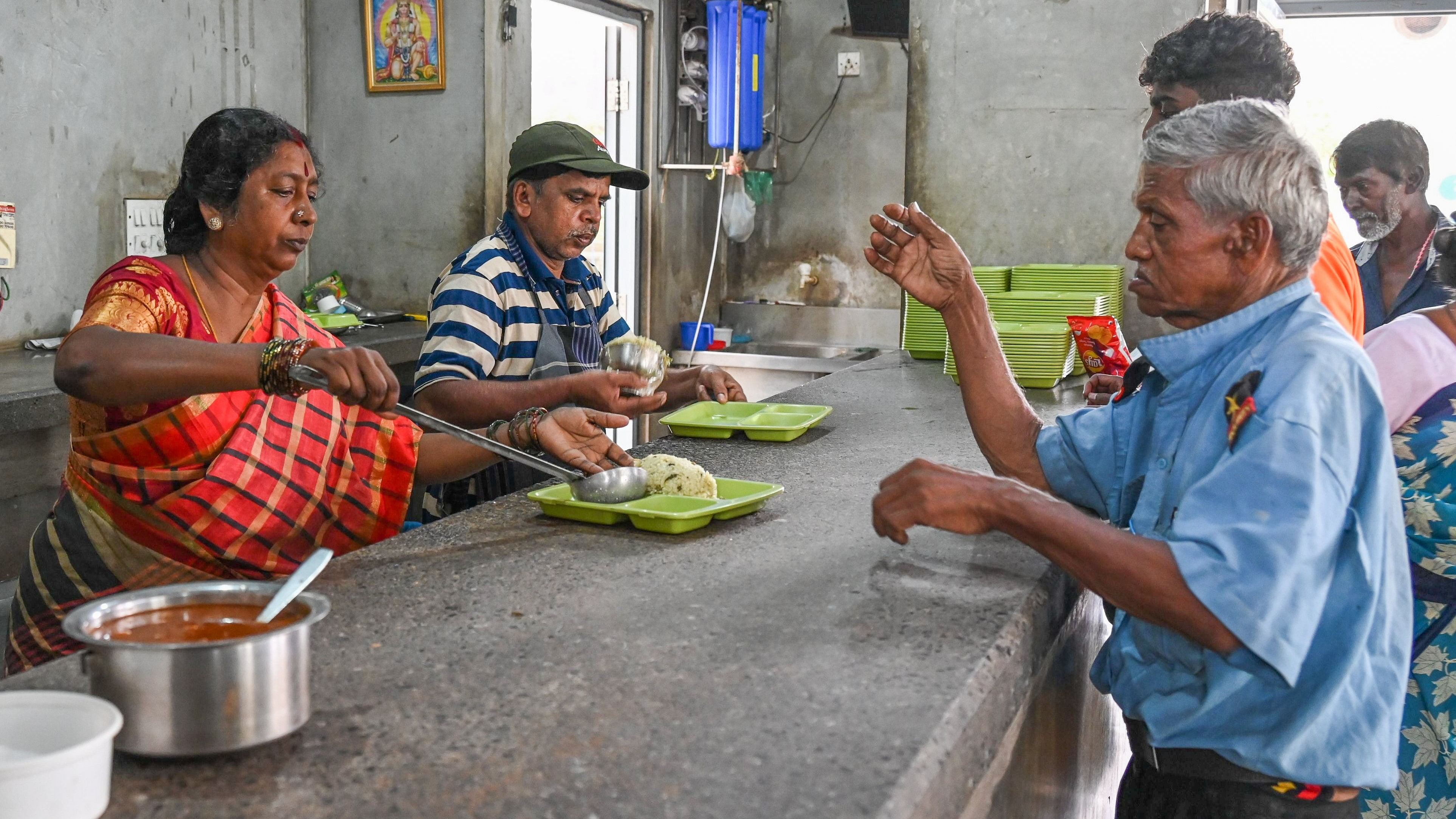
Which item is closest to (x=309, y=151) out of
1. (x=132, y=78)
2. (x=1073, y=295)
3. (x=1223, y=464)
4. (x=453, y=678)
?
(x=453, y=678)

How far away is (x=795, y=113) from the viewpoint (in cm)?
649

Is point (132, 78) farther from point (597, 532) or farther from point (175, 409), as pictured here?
point (597, 532)

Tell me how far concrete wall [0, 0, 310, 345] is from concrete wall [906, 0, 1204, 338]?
8.69ft

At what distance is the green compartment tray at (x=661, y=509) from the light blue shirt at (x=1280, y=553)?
2.09 feet

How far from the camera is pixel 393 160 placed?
15.8 feet

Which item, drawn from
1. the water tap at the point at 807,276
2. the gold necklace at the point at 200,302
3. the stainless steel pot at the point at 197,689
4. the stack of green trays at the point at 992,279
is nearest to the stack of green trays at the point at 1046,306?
the stack of green trays at the point at 992,279

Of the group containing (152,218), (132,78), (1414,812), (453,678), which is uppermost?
(132,78)

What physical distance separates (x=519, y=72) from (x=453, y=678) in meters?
3.94

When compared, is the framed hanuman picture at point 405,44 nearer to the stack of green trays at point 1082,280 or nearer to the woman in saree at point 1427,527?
the stack of green trays at point 1082,280

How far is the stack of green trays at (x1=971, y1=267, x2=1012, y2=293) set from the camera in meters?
4.22

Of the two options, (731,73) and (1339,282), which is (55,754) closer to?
(1339,282)

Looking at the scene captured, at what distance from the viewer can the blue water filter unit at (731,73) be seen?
5.85 metres

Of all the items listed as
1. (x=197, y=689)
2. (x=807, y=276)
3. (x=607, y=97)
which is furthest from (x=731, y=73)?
(x=197, y=689)

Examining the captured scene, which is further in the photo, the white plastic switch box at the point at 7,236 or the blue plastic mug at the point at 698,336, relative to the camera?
the blue plastic mug at the point at 698,336
